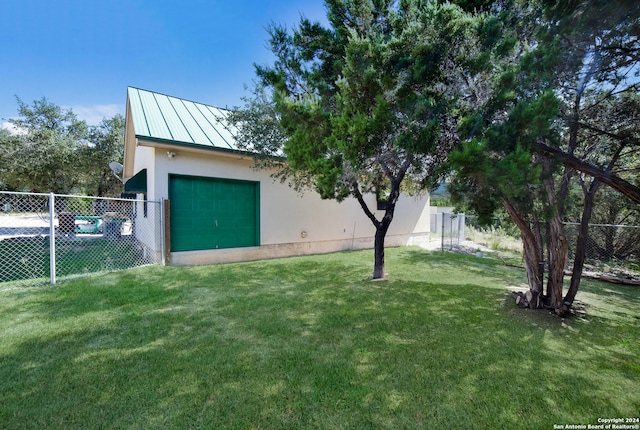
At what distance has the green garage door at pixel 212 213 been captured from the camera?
25.7ft

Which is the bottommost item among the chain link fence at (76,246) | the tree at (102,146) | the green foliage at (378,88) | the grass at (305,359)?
the grass at (305,359)

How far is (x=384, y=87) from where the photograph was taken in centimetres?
390

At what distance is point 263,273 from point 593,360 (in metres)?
5.99

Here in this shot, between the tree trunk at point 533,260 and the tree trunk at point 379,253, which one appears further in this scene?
the tree trunk at point 379,253

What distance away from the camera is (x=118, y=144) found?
1709 cm

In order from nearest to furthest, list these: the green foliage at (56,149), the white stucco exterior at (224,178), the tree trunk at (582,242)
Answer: the tree trunk at (582,242)
the white stucco exterior at (224,178)
the green foliage at (56,149)

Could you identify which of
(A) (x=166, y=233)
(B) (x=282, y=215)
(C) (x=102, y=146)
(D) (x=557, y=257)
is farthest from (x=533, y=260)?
(C) (x=102, y=146)

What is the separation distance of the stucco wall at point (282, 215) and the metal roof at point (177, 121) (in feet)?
1.50

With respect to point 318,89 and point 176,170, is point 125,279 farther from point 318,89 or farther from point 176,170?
point 318,89

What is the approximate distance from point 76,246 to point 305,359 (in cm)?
1169

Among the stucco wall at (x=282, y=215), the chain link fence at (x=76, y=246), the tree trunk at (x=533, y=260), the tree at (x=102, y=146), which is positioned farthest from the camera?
the tree at (x=102, y=146)

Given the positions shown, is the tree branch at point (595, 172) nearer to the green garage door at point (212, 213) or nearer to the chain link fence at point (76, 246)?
the green garage door at point (212, 213)

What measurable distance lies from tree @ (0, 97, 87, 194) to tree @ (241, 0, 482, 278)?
17.2 metres

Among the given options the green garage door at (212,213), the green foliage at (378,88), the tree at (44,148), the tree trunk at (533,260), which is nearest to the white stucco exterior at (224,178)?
the green garage door at (212,213)
